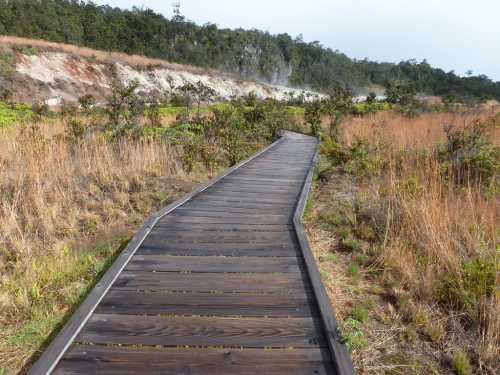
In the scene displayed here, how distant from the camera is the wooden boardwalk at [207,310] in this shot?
193 cm

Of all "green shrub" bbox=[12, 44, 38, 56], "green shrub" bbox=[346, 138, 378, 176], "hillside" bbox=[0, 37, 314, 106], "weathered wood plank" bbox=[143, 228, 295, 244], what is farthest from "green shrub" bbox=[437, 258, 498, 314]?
"green shrub" bbox=[12, 44, 38, 56]

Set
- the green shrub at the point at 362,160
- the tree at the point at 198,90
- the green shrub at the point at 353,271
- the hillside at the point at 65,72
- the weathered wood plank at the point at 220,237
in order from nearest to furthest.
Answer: the green shrub at the point at 353,271
the weathered wood plank at the point at 220,237
the green shrub at the point at 362,160
the tree at the point at 198,90
the hillside at the point at 65,72

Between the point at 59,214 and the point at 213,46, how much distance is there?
62408 mm

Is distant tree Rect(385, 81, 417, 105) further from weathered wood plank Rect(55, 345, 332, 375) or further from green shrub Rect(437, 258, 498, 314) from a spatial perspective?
weathered wood plank Rect(55, 345, 332, 375)

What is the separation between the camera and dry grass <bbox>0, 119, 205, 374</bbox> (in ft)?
8.52

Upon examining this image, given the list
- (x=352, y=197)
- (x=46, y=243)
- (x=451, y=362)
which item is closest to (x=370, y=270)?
(x=451, y=362)

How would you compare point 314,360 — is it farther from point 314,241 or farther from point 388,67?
point 388,67

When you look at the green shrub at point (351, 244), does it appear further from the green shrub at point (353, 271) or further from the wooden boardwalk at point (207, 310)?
the wooden boardwalk at point (207, 310)

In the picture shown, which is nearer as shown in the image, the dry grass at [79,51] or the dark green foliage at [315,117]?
the dark green foliage at [315,117]

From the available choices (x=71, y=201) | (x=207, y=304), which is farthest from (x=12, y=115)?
(x=207, y=304)

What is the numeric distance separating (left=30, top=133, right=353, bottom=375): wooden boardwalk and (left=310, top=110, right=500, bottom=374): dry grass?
0.38 meters

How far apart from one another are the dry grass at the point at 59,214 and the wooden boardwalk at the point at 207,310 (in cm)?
46

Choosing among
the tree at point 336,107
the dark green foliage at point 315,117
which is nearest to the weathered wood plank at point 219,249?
the tree at point 336,107

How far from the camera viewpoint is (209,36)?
62.8 metres
